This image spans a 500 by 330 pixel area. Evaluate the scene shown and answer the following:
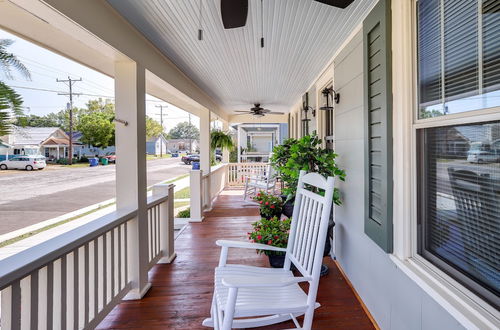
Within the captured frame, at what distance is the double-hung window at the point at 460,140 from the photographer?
3.25ft

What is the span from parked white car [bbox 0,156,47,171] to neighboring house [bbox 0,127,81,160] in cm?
3

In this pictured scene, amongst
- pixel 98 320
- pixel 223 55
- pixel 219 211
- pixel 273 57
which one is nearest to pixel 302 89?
pixel 273 57

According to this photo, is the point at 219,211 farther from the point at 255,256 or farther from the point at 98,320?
the point at 98,320

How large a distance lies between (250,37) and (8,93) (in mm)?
1901

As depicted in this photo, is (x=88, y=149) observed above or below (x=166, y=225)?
above

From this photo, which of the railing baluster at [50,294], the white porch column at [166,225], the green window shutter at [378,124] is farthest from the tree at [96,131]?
the green window shutter at [378,124]

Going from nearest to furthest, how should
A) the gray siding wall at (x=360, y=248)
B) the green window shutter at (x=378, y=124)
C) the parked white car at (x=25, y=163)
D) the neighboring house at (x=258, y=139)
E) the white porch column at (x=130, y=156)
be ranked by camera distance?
the gray siding wall at (x=360, y=248), the parked white car at (x=25, y=163), the green window shutter at (x=378, y=124), the white porch column at (x=130, y=156), the neighboring house at (x=258, y=139)

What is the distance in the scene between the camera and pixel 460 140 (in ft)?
3.77

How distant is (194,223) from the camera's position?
4469 millimetres

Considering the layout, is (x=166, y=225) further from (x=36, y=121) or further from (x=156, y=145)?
(x=156, y=145)

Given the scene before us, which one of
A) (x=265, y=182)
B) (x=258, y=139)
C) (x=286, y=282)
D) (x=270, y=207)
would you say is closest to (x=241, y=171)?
(x=265, y=182)

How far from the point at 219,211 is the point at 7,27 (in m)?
4.12

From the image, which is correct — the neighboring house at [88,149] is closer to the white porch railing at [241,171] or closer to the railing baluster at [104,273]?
the railing baluster at [104,273]

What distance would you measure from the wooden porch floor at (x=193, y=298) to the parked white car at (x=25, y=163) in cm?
120
